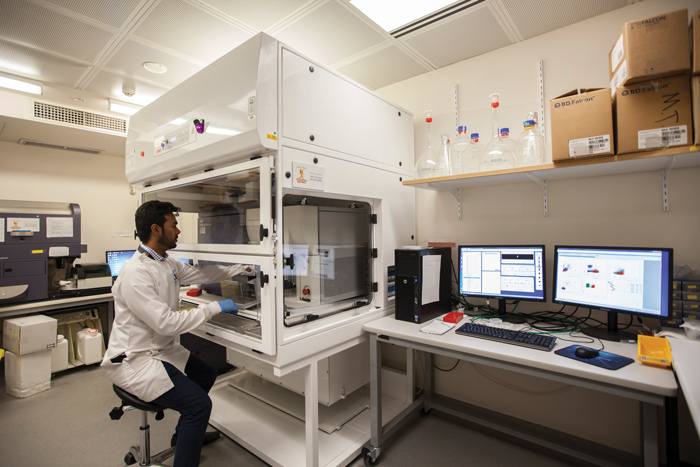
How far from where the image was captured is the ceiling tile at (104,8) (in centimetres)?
179

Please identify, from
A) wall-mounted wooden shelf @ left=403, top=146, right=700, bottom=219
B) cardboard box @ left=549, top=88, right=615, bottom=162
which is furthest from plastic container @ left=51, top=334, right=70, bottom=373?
cardboard box @ left=549, top=88, right=615, bottom=162

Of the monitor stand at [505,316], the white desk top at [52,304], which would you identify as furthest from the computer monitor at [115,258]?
the monitor stand at [505,316]

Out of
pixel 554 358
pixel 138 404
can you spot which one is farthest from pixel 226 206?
pixel 554 358

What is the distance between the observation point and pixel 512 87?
2172 millimetres

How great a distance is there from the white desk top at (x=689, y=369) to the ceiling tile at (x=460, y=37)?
74.2 inches

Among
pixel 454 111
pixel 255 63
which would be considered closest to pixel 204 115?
pixel 255 63

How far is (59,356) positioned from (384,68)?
152 inches

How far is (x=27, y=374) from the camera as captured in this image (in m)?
2.71

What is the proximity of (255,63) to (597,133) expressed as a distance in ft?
4.92

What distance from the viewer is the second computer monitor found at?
1.87 meters

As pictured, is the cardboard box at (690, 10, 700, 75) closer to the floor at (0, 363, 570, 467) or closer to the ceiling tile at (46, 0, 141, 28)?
the floor at (0, 363, 570, 467)

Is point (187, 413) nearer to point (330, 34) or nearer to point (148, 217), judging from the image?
point (148, 217)

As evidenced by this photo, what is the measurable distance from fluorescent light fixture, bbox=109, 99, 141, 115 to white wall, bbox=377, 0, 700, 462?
2.78 m

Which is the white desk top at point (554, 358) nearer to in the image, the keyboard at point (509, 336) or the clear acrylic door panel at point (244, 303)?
the keyboard at point (509, 336)
